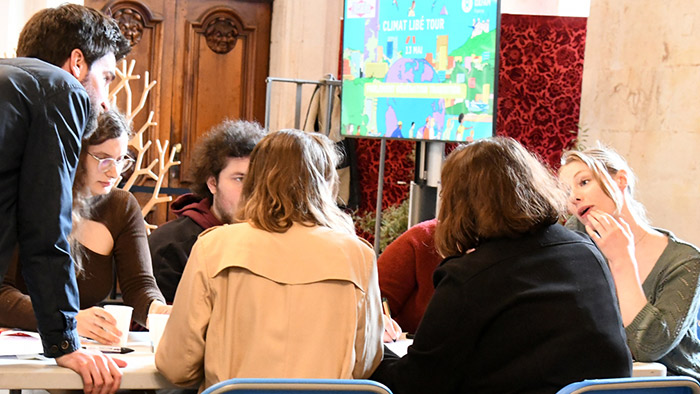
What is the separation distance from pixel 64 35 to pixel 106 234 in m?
0.86

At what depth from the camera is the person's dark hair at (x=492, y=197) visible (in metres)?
1.92

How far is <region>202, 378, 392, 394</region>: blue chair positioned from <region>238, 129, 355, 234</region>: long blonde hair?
441 millimetres

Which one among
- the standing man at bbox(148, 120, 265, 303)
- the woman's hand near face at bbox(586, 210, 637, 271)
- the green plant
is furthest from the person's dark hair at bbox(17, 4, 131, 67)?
the green plant

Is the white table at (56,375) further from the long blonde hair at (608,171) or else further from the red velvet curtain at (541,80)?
the red velvet curtain at (541,80)

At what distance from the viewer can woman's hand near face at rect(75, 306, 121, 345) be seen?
2.13 m

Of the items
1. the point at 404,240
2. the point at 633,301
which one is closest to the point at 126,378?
the point at 404,240

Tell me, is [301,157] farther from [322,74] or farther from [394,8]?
[322,74]

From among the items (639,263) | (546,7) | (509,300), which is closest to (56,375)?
(509,300)

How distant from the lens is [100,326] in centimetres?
214

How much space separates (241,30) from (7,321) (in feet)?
15.0

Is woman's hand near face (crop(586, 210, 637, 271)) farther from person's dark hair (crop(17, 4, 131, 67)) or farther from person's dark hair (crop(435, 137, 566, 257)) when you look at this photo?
person's dark hair (crop(17, 4, 131, 67))

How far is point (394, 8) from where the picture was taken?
16.1 feet

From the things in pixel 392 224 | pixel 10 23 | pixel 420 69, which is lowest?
pixel 392 224

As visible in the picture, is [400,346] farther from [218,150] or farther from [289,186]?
[218,150]
